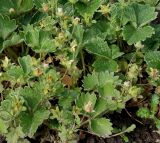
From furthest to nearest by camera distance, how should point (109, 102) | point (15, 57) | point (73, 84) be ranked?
point (15, 57) < point (73, 84) < point (109, 102)

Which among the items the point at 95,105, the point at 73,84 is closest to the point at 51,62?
the point at 73,84

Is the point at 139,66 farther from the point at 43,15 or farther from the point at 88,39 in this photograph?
the point at 43,15

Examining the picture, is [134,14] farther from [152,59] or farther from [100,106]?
[100,106]

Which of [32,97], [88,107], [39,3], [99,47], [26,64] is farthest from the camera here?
[39,3]

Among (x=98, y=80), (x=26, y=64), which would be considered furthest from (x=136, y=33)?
(x=26, y=64)

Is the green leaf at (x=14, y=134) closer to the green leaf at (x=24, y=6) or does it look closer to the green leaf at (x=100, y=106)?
the green leaf at (x=100, y=106)

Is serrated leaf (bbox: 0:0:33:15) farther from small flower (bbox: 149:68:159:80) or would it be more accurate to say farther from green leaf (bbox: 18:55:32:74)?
small flower (bbox: 149:68:159:80)

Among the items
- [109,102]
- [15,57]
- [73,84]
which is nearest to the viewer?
[109,102]

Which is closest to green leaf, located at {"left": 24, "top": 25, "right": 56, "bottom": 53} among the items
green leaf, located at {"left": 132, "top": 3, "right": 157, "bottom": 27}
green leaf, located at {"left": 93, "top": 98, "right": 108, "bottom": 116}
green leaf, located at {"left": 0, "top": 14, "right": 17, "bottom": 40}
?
green leaf, located at {"left": 0, "top": 14, "right": 17, "bottom": 40}
